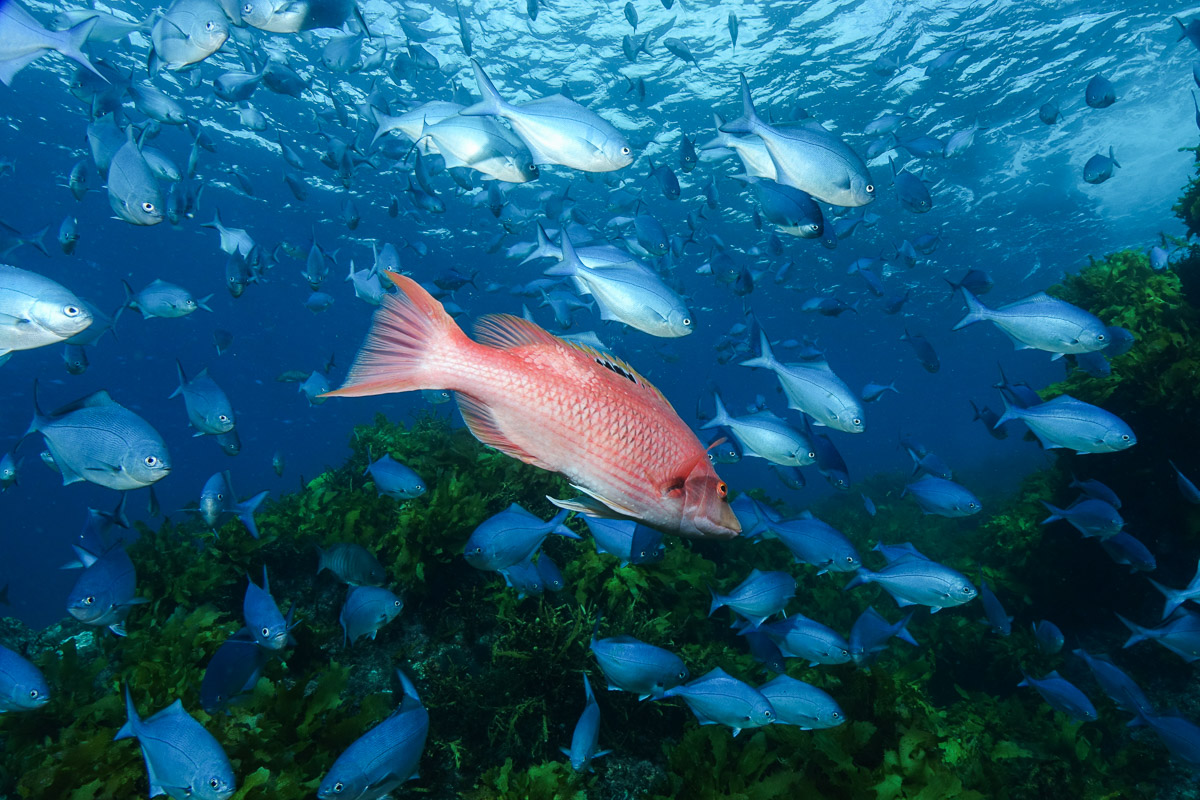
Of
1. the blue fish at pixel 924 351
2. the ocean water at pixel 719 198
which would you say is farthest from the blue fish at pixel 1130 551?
the blue fish at pixel 924 351

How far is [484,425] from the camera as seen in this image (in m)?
1.73

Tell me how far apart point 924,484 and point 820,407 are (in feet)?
6.56

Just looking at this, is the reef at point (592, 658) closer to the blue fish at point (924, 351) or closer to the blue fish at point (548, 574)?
the blue fish at point (548, 574)

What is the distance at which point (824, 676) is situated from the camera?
495 centimetres

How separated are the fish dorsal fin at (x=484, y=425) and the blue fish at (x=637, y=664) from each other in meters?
2.42

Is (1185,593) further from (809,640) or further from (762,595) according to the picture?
(762,595)

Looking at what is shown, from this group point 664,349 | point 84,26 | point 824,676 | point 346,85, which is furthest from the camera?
point 346,85

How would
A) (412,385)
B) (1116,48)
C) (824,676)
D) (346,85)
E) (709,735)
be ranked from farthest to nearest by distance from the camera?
(346,85) → (1116,48) → (824,676) → (709,735) → (412,385)

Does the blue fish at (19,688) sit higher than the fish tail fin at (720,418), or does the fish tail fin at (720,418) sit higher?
the fish tail fin at (720,418)

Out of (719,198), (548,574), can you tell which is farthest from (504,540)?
(719,198)

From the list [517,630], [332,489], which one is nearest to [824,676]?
[517,630]

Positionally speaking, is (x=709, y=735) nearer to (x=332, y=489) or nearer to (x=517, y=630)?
(x=517, y=630)

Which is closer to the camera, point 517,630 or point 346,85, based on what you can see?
point 517,630

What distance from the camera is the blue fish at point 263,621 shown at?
3.69 m
